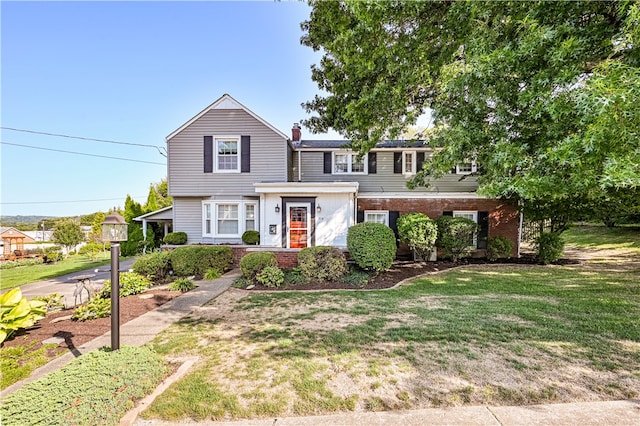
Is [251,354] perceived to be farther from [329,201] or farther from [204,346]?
[329,201]

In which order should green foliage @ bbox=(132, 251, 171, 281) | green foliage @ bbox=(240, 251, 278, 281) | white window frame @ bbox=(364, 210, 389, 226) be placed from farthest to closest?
white window frame @ bbox=(364, 210, 389, 226) < green foliage @ bbox=(132, 251, 171, 281) < green foliage @ bbox=(240, 251, 278, 281)

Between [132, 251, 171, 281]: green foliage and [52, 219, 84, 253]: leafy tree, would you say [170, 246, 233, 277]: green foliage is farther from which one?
[52, 219, 84, 253]: leafy tree

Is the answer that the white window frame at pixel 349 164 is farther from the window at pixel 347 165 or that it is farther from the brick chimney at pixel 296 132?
the brick chimney at pixel 296 132

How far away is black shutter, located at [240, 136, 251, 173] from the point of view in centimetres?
1266

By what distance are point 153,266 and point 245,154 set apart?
6094 millimetres

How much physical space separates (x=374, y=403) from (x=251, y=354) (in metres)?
1.96

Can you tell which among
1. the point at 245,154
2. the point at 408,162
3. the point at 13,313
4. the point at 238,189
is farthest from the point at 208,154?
the point at 408,162

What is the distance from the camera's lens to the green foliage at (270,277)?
835 cm

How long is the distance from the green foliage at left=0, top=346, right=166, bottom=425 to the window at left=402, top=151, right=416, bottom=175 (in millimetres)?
13579

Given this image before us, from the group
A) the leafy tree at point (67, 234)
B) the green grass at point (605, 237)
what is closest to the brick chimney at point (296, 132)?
the leafy tree at point (67, 234)

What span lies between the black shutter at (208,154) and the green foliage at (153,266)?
4.64 metres

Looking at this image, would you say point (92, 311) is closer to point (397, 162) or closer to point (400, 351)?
point (400, 351)

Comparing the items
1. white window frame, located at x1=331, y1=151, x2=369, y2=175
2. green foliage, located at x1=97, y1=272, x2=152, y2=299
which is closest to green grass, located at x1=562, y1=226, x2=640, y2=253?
white window frame, located at x1=331, y1=151, x2=369, y2=175

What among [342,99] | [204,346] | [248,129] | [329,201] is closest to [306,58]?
[342,99]
